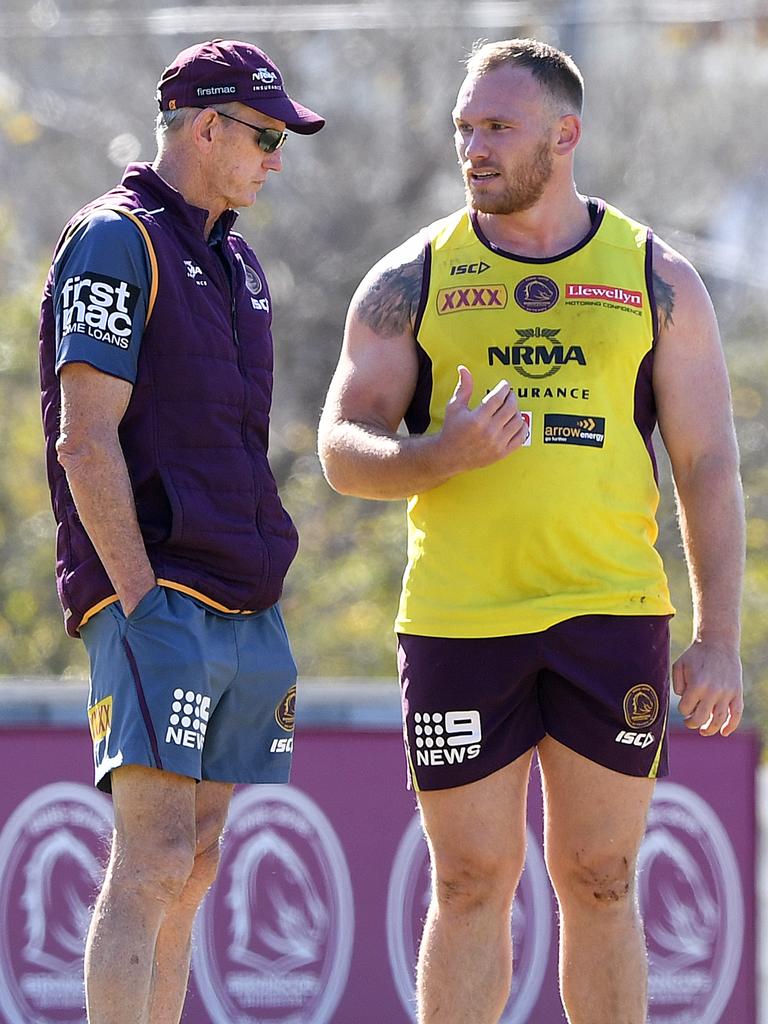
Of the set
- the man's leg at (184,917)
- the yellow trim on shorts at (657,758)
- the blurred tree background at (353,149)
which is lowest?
the man's leg at (184,917)

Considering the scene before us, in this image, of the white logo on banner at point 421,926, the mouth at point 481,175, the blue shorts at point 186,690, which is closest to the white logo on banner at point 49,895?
the white logo on banner at point 421,926

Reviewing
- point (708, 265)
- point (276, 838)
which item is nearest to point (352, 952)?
point (276, 838)

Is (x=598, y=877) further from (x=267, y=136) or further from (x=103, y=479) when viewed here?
(x=267, y=136)

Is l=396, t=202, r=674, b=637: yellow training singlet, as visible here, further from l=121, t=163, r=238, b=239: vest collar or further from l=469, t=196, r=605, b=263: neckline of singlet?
l=121, t=163, r=238, b=239: vest collar

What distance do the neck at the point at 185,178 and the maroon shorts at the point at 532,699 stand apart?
1087 mm

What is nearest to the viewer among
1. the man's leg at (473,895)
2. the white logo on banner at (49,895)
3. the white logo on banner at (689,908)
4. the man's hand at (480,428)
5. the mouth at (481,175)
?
the man's hand at (480,428)

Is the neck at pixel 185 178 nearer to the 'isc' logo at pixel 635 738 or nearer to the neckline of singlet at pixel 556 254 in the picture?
the neckline of singlet at pixel 556 254

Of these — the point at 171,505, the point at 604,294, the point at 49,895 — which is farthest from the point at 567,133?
the point at 49,895

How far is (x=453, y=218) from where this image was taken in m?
3.90

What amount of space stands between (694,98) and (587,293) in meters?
7.96

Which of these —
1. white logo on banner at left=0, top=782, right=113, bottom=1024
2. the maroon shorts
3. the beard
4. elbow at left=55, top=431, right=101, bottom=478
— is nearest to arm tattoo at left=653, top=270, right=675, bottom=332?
the beard

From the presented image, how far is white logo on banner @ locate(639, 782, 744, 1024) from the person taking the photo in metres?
5.38

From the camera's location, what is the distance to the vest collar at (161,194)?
12.1 feet

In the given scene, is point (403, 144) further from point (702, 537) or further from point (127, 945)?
point (127, 945)
